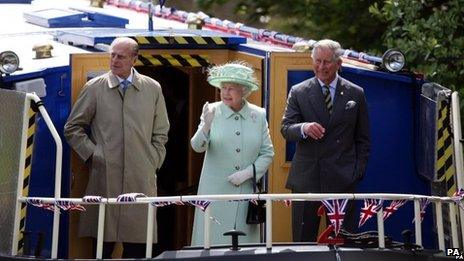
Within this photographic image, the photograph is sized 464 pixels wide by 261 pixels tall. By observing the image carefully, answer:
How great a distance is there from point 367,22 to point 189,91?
4.74m

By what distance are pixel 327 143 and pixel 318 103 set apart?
0.94 feet

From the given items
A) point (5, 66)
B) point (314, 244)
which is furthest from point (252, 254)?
point (5, 66)

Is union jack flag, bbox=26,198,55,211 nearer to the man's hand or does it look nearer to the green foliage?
the man's hand

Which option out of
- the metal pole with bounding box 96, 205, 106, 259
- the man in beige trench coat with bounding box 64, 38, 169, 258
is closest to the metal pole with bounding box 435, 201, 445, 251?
the man in beige trench coat with bounding box 64, 38, 169, 258

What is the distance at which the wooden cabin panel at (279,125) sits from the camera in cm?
1291

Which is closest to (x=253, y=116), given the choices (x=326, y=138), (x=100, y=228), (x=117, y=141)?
(x=326, y=138)

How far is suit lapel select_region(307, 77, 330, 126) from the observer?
40.8 ft

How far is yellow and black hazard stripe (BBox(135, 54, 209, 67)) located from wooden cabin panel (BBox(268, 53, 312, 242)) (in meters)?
0.72

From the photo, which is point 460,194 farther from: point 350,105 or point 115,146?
point 115,146

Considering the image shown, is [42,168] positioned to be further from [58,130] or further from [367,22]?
[367,22]

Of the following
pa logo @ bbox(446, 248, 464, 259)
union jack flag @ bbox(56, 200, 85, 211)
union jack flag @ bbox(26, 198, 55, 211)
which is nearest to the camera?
union jack flag @ bbox(56, 200, 85, 211)

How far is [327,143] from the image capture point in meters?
12.4

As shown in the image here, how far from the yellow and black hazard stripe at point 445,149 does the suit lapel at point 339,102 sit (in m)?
0.71

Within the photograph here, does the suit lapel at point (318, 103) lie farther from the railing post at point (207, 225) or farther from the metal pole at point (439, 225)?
the railing post at point (207, 225)
